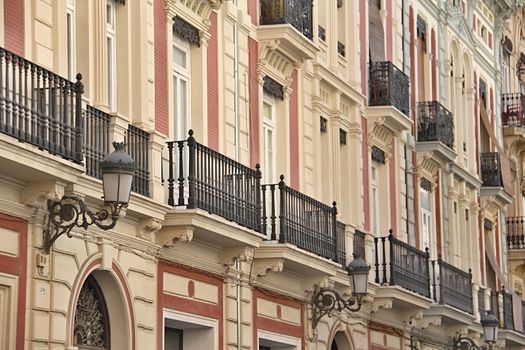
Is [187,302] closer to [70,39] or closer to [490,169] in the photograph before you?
[70,39]

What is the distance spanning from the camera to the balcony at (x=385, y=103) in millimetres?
32281

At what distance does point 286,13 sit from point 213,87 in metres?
2.74

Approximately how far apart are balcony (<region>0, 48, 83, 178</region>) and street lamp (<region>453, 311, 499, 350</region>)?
18.8 m

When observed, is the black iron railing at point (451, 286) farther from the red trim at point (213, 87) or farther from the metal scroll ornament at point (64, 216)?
the metal scroll ornament at point (64, 216)

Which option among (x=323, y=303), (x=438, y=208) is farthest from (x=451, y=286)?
(x=323, y=303)

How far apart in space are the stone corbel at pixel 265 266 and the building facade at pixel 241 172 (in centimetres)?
3

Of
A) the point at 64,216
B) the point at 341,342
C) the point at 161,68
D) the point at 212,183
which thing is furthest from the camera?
the point at 341,342

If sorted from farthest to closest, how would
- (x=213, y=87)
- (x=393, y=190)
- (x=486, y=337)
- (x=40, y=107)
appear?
(x=486, y=337) → (x=393, y=190) → (x=213, y=87) → (x=40, y=107)

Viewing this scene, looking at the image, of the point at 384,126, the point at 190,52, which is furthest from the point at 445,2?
the point at 190,52

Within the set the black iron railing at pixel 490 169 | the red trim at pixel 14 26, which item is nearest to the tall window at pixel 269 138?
the red trim at pixel 14 26

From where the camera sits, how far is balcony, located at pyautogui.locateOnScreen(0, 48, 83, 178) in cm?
1702

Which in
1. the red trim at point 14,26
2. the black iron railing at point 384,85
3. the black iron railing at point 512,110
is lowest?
the red trim at point 14,26

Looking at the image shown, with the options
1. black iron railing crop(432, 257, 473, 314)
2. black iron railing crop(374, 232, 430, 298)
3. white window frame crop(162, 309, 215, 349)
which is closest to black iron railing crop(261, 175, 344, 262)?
white window frame crop(162, 309, 215, 349)

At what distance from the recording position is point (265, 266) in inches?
978
